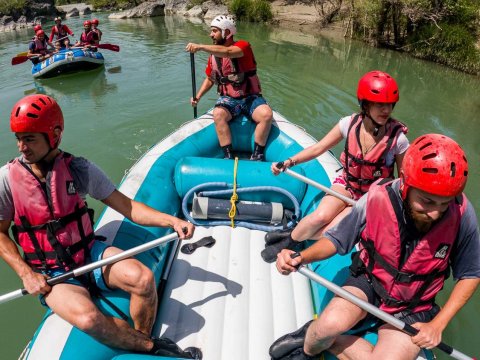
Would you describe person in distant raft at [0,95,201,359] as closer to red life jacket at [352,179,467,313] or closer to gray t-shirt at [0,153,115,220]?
gray t-shirt at [0,153,115,220]

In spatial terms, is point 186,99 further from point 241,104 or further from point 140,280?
point 140,280

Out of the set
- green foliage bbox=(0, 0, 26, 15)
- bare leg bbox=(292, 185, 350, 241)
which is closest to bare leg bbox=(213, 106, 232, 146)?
bare leg bbox=(292, 185, 350, 241)

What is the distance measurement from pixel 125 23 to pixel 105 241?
18614 mm

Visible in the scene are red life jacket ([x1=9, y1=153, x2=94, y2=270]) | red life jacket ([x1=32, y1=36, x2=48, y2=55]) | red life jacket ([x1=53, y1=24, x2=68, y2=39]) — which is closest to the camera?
red life jacket ([x1=9, y1=153, x2=94, y2=270])

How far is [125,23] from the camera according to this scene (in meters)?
18.5

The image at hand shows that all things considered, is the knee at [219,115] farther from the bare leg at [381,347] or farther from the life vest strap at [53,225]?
the bare leg at [381,347]

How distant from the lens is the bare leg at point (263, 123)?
3965 millimetres

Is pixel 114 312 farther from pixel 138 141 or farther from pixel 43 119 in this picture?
pixel 138 141

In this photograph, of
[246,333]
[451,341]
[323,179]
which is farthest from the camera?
[323,179]

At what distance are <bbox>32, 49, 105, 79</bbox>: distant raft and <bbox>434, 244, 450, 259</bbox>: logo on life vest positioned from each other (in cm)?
886

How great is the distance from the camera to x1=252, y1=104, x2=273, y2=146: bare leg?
13.0ft

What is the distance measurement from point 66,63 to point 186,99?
3371mm

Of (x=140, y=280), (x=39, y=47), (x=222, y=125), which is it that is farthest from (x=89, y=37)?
(x=140, y=280)

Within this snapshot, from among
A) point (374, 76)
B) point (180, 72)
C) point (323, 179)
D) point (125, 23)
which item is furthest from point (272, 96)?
point (125, 23)
